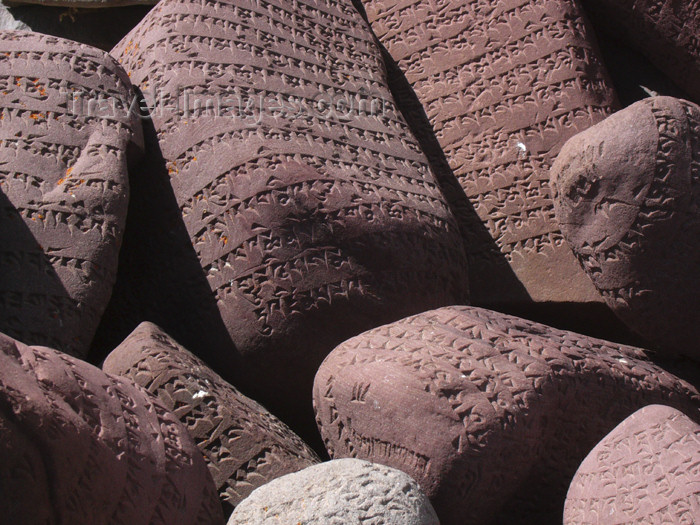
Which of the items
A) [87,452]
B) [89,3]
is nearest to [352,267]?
[87,452]

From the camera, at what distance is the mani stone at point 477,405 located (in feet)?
6.75

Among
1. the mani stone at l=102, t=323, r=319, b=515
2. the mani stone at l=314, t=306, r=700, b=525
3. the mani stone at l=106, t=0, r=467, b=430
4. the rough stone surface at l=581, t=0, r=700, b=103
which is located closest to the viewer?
the mani stone at l=314, t=306, r=700, b=525

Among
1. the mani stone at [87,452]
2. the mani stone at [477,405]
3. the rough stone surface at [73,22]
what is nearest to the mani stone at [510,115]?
the mani stone at [477,405]

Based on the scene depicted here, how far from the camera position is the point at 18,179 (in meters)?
2.70

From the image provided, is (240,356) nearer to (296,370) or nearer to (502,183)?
(296,370)

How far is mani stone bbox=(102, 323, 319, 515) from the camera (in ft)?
7.52

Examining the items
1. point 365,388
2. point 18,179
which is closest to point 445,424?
point 365,388

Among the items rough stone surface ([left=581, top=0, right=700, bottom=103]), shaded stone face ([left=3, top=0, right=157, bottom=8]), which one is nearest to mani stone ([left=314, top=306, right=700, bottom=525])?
rough stone surface ([left=581, top=0, right=700, bottom=103])

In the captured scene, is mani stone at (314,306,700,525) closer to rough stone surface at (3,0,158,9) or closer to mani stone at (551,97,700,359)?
mani stone at (551,97,700,359)

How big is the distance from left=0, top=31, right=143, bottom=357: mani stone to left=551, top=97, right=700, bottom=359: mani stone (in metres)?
1.26

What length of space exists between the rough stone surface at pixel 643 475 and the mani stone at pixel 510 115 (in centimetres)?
114

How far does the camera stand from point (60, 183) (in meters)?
2.72

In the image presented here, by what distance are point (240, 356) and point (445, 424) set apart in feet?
2.76

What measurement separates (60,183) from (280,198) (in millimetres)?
613
